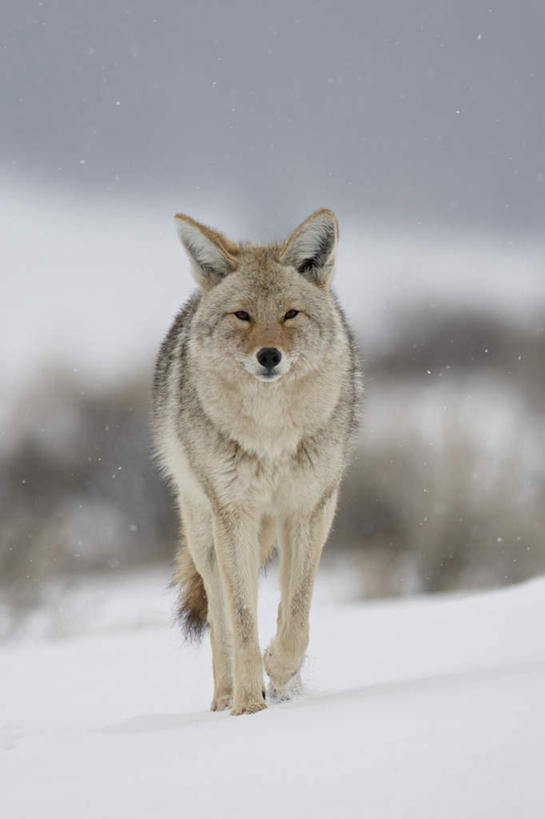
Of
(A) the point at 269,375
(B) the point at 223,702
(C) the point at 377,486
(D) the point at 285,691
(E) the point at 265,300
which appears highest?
(E) the point at 265,300

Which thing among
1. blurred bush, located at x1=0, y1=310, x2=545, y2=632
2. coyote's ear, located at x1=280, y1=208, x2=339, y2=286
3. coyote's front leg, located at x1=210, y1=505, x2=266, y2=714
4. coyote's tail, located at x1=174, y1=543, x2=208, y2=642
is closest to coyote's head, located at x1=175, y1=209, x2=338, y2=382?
coyote's ear, located at x1=280, y1=208, x2=339, y2=286

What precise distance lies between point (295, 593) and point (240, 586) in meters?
0.28

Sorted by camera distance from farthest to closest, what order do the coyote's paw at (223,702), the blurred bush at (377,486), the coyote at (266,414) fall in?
the blurred bush at (377,486) → the coyote's paw at (223,702) → the coyote at (266,414)

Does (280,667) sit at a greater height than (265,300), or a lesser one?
lesser

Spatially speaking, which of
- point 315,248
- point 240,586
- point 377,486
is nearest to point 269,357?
point 315,248

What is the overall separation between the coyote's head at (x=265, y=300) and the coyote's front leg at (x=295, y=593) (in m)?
0.66

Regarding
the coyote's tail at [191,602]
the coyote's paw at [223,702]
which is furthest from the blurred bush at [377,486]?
the coyote's paw at [223,702]

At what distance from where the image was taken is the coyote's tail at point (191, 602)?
16.4ft

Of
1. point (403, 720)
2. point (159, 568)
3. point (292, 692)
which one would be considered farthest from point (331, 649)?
point (159, 568)

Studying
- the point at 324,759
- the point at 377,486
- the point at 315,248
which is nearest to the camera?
the point at 324,759

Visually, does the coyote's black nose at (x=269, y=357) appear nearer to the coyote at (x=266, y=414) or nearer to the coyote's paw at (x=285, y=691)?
the coyote at (x=266, y=414)

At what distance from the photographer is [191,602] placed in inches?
197

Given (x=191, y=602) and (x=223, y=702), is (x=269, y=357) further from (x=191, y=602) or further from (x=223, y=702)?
(x=191, y=602)

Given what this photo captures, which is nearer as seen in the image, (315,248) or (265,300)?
(265,300)
